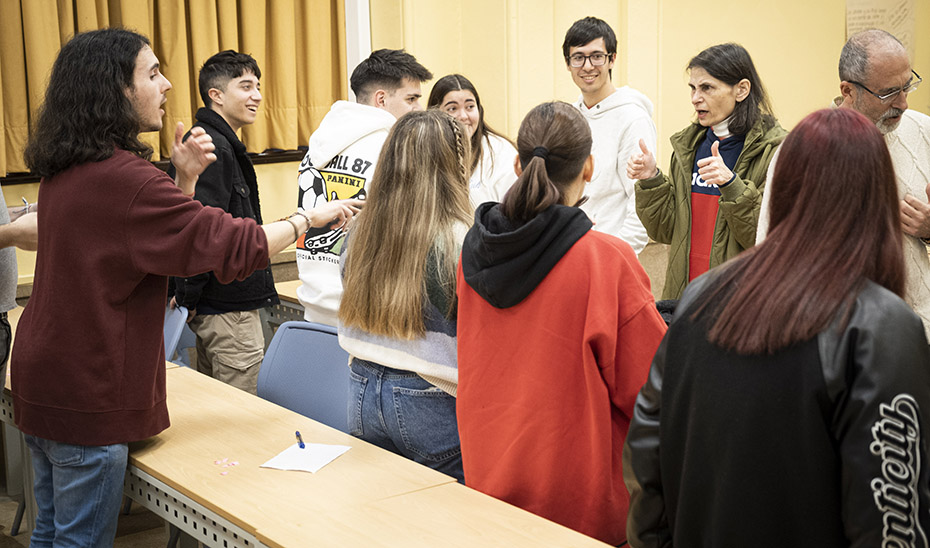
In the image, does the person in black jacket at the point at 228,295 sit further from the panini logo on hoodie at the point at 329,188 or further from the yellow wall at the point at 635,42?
the yellow wall at the point at 635,42

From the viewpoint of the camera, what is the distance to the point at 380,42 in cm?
552

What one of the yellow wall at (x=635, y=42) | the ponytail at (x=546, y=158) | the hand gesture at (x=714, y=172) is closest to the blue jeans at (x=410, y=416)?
the ponytail at (x=546, y=158)

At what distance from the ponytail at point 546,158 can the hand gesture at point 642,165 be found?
3.35 ft

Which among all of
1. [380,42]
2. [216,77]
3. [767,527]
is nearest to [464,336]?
[767,527]

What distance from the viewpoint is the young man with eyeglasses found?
3811 millimetres

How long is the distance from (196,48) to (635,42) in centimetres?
279

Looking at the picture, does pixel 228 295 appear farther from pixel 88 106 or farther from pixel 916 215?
pixel 916 215

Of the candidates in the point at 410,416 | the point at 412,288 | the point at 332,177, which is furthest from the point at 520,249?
the point at 332,177

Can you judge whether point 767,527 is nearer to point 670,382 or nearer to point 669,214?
point 670,382

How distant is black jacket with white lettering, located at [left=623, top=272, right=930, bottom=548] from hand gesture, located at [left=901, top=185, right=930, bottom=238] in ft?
4.31

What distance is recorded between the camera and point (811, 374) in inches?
48.6

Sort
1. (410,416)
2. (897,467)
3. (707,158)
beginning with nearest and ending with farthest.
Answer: (897,467) → (410,416) → (707,158)

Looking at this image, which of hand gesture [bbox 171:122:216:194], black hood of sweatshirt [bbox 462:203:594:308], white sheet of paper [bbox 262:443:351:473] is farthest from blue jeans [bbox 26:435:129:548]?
black hood of sweatshirt [bbox 462:203:594:308]

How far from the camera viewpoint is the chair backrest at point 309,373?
2.78 meters
